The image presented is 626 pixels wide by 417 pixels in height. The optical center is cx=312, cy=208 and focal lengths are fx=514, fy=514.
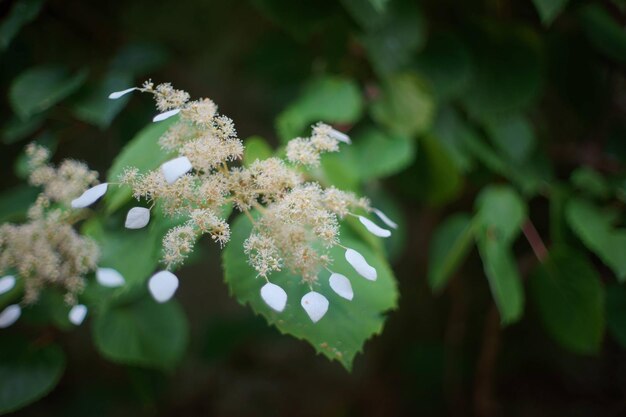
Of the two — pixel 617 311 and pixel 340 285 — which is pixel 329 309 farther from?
pixel 617 311

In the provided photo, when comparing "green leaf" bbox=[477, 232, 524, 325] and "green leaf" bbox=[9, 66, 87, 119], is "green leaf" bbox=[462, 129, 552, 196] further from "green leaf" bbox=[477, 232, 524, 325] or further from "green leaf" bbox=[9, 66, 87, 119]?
"green leaf" bbox=[9, 66, 87, 119]

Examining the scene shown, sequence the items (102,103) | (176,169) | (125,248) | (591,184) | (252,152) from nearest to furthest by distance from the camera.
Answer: (176,169)
(252,152)
(125,248)
(102,103)
(591,184)

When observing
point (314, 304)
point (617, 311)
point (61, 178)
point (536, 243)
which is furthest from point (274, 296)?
point (617, 311)

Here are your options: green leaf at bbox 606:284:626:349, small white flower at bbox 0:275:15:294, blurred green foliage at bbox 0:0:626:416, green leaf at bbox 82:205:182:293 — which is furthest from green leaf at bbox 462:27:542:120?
small white flower at bbox 0:275:15:294

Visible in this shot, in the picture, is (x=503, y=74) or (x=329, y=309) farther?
(x=503, y=74)

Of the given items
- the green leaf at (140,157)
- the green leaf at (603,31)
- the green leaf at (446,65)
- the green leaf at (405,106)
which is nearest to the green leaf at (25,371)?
the green leaf at (140,157)

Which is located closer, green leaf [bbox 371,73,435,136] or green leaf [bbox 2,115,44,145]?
green leaf [bbox 2,115,44,145]
